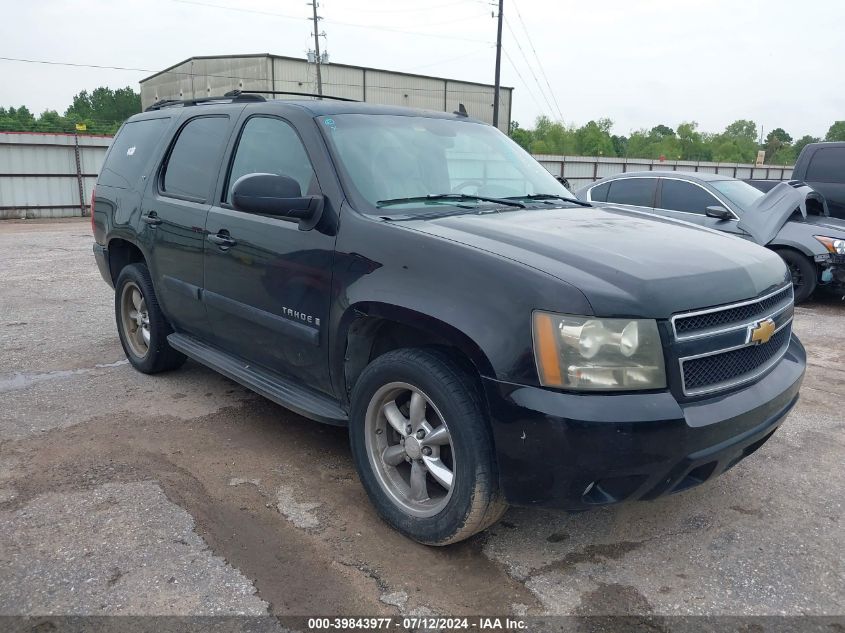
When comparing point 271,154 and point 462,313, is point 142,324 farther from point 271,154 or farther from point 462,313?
point 462,313

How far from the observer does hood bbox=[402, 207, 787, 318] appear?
2.48m

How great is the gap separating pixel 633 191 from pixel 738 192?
4.15ft

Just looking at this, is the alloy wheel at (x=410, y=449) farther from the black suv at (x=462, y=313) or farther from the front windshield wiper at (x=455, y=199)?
the front windshield wiper at (x=455, y=199)

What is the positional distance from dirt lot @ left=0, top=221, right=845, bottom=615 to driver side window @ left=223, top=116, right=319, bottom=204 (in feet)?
4.86

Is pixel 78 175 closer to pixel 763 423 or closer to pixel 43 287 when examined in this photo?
pixel 43 287

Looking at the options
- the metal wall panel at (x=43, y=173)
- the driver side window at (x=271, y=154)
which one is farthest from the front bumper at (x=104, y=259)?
the metal wall panel at (x=43, y=173)

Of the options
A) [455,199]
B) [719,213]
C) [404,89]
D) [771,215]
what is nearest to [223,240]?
[455,199]

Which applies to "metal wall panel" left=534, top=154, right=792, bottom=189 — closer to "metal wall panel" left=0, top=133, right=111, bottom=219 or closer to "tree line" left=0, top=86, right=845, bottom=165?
"metal wall panel" left=0, top=133, right=111, bottom=219

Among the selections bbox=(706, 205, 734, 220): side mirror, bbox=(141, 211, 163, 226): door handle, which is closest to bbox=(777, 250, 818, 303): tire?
bbox=(706, 205, 734, 220): side mirror

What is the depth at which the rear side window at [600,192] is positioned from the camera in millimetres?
9250

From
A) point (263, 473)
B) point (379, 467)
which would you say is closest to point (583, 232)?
point (379, 467)

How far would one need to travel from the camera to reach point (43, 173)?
813 inches

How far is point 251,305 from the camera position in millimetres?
3748

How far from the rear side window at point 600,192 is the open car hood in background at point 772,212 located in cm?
179
